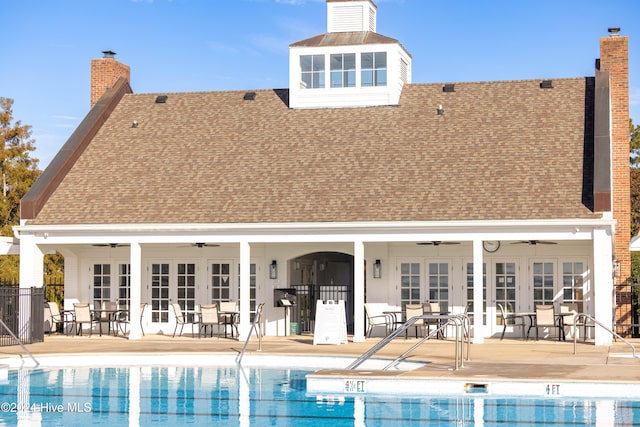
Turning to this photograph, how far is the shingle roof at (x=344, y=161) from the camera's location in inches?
1005

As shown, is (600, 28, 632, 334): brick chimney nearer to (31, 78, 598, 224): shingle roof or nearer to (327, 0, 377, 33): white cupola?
(31, 78, 598, 224): shingle roof

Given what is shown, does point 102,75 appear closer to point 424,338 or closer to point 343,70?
point 343,70

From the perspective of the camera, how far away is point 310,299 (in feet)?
92.8

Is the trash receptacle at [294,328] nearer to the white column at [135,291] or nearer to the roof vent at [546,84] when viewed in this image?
the white column at [135,291]

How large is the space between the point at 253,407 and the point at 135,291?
36.5ft

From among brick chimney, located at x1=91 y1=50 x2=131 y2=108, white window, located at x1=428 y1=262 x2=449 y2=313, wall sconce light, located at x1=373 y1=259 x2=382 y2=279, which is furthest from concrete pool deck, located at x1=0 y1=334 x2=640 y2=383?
brick chimney, located at x1=91 y1=50 x2=131 y2=108

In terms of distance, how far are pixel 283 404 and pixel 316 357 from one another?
5.50 meters

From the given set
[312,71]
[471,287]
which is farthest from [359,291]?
[312,71]

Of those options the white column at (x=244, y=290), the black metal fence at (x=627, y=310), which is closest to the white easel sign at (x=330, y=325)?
the white column at (x=244, y=290)

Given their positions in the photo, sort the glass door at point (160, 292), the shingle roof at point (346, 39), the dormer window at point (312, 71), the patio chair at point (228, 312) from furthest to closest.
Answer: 1. the dormer window at point (312, 71)
2. the shingle roof at point (346, 39)
3. the glass door at point (160, 292)
4. the patio chair at point (228, 312)

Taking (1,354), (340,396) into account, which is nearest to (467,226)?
(340,396)

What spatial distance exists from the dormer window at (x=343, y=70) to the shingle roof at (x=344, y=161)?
0.85m

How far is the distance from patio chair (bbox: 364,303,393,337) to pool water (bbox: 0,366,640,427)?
7992 mm

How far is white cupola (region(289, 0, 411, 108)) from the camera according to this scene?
30.0 m
